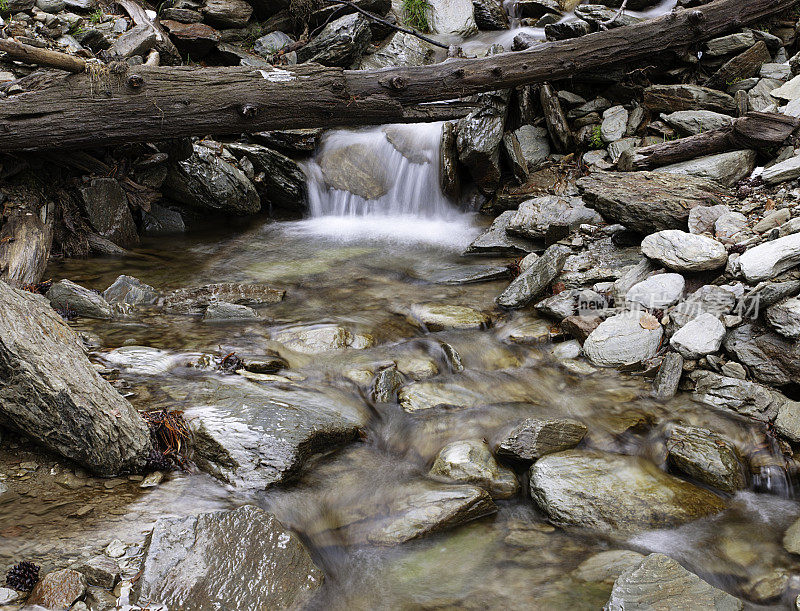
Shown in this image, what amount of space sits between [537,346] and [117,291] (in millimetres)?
4693

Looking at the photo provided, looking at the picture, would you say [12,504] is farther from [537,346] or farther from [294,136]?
[294,136]

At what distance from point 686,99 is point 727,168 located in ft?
7.64

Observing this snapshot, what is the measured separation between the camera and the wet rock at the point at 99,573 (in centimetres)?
242

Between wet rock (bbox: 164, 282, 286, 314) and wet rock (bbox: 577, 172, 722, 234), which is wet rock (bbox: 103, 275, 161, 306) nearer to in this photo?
wet rock (bbox: 164, 282, 286, 314)

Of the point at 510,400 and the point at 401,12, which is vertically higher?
the point at 401,12

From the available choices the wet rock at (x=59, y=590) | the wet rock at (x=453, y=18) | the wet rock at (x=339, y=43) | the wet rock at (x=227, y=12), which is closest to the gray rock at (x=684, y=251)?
the wet rock at (x=59, y=590)

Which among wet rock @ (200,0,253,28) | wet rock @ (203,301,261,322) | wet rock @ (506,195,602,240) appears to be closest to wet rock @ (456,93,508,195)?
wet rock @ (506,195,602,240)

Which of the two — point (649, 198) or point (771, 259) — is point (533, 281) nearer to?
point (649, 198)

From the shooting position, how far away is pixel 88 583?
2412 mm

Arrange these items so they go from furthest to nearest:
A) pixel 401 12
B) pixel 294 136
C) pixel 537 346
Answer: pixel 401 12 < pixel 294 136 < pixel 537 346

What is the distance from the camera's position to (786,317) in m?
4.35

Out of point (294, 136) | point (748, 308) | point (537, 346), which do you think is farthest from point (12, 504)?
point (294, 136)

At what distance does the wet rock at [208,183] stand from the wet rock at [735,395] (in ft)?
24.0

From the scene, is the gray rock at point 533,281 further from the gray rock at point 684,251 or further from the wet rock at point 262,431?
the wet rock at point 262,431
